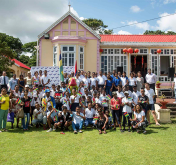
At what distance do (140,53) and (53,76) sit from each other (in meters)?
7.50

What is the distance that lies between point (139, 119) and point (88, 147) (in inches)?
99.3

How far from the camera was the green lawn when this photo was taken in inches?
180

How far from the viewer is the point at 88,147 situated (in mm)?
5434

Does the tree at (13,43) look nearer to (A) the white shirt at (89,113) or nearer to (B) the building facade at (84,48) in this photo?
(B) the building facade at (84,48)

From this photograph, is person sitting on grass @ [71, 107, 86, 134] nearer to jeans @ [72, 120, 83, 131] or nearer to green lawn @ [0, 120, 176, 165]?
jeans @ [72, 120, 83, 131]

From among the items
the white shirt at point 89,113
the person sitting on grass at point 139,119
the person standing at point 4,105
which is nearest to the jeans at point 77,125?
the white shirt at point 89,113

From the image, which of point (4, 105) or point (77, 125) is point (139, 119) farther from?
A: point (4, 105)

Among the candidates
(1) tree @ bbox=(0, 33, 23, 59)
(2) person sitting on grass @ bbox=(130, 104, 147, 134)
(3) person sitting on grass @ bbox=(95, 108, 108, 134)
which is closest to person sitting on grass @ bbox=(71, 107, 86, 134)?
(3) person sitting on grass @ bbox=(95, 108, 108, 134)

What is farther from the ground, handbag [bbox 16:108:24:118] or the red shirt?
the red shirt

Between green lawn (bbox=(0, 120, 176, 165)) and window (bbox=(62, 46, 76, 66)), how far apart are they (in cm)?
773

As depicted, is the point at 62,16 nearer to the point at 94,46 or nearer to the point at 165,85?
the point at 94,46

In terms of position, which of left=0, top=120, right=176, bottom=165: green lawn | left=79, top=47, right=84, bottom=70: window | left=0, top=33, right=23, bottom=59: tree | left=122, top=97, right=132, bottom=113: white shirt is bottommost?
left=0, top=120, right=176, bottom=165: green lawn

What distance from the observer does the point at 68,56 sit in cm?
1411

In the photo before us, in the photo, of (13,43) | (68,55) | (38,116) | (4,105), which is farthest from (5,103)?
(13,43)
